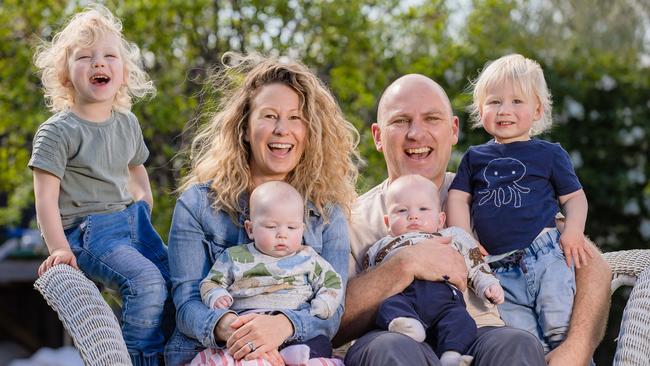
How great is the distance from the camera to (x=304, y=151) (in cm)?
327

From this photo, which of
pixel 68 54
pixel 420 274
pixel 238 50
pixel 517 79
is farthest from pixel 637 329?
pixel 238 50

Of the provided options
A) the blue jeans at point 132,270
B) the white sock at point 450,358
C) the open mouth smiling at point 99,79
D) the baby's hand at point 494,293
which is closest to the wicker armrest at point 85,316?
the blue jeans at point 132,270

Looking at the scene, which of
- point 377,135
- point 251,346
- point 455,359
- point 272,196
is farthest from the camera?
point 377,135

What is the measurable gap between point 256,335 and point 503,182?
115cm

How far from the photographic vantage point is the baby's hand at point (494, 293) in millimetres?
3076

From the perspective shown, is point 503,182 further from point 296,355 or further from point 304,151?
point 296,355

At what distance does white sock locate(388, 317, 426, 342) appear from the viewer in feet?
9.50

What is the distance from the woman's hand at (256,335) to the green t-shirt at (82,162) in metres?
0.76

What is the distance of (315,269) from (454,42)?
12.2ft

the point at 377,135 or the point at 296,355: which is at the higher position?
the point at 377,135

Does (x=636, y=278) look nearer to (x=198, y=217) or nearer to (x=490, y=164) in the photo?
(x=490, y=164)

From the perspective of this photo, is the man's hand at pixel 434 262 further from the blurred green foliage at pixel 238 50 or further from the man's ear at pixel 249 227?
the blurred green foliage at pixel 238 50

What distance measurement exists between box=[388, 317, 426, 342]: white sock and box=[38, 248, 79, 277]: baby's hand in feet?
3.42

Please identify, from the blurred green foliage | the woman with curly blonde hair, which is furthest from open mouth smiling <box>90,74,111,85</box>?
the blurred green foliage
